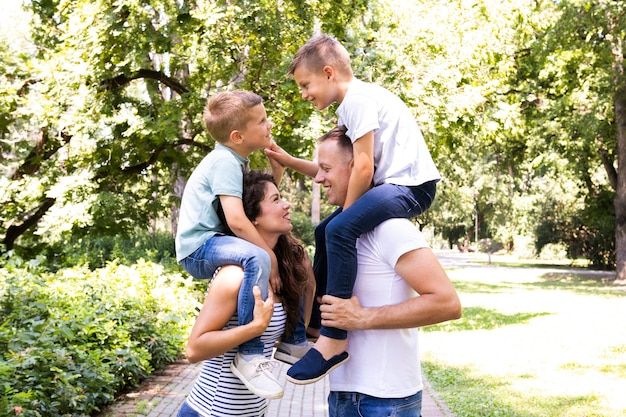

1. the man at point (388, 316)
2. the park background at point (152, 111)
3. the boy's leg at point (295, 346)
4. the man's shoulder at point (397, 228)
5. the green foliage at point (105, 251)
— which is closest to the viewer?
the man at point (388, 316)

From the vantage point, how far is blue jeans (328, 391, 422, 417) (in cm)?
240

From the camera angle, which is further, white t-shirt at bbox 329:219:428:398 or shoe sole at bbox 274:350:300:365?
shoe sole at bbox 274:350:300:365

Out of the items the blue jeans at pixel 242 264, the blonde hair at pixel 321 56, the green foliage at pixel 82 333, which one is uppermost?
the blonde hair at pixel 321 56

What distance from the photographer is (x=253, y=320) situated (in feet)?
8.18

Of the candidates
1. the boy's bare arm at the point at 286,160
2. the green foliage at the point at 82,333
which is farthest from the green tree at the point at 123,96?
the boy's bare arm at the point at 286,160

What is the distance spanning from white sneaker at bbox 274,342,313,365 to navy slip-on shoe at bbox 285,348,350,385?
0.19 metres

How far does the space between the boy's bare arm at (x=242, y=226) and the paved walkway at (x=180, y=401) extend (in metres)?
4.82

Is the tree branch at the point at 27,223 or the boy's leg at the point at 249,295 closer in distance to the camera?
the boy's leg at the point at 249,295

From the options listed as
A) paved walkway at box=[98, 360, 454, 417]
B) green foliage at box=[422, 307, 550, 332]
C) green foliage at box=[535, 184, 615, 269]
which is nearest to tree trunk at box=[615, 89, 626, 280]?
green foliage at box=[535, 184, 615, 269]

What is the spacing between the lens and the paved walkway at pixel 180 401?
24.1ft

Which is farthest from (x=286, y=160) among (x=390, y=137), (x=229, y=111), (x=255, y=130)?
(x=390, y=137)

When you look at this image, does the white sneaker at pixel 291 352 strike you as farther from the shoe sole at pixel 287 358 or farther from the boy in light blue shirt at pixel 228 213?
the boy in light blue shirt at pixel 228 213

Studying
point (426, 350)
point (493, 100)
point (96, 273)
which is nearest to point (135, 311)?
→ point (96, 273)

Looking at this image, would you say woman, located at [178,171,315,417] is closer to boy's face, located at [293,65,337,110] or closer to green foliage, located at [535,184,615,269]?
boy's face, located at [293,65,337,110]
